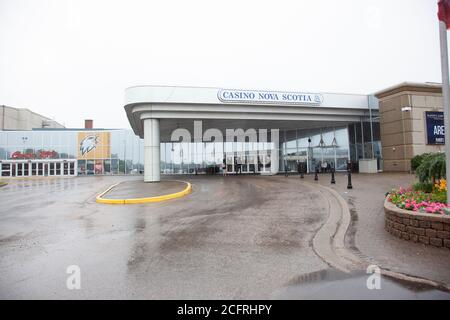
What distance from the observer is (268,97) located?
→ 19.4 m

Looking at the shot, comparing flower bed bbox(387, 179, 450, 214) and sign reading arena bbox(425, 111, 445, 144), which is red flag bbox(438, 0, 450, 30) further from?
sign reading arena bbox(425, 111, 445, 144)

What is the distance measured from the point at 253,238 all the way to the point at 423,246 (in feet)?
10.2

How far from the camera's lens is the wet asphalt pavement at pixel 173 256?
9.82 feet

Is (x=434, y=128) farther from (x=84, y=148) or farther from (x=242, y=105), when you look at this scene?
(x=84, y=148)

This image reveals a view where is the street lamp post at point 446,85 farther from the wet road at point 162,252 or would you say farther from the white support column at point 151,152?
the white support column at point 151,152

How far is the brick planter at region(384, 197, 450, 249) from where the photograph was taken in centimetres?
415

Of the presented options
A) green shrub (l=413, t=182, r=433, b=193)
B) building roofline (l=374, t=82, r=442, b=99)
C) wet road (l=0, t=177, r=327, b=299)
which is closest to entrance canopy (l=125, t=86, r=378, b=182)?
building roofline (l=374, t=82, r=442, b=99)

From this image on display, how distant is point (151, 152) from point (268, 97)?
10545 mm

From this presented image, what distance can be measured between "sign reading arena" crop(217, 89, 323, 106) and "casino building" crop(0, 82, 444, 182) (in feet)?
0.27
